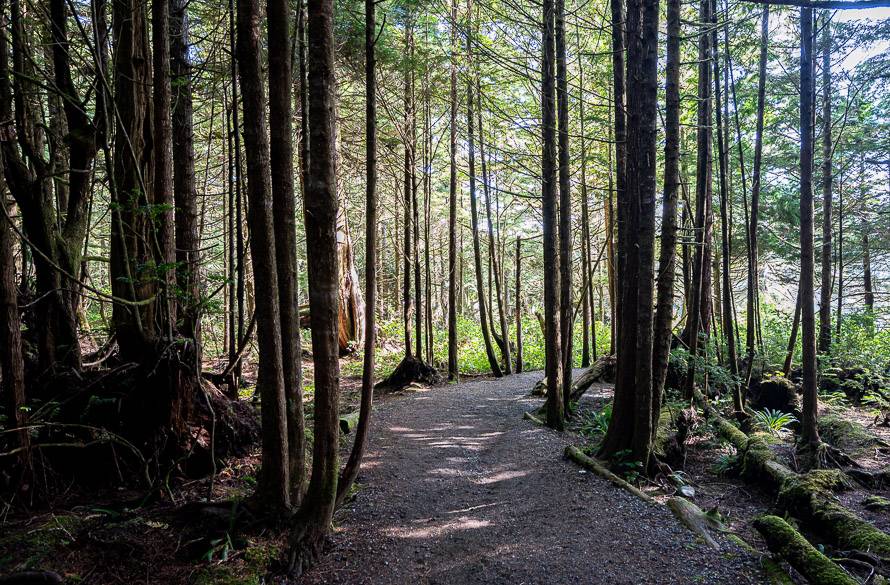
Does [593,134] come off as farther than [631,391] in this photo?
Yes

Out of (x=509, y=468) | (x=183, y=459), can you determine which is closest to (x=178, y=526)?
(x=183, y=459)

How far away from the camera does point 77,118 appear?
19.6ft

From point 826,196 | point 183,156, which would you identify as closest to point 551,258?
point 183,156

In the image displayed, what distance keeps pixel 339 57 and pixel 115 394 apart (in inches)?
374

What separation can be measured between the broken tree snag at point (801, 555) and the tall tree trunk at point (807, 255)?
4.15 m

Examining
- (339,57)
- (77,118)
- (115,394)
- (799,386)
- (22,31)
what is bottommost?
(799,386)

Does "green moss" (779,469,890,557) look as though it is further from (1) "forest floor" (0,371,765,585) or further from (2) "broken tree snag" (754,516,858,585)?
(1) "forest floor" (0,371,765,585)

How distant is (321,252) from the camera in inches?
176

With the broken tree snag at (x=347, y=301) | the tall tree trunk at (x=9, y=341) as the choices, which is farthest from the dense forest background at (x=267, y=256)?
the broken tree snag at (x=347, y=301)

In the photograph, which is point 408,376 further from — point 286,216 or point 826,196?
point 826,196

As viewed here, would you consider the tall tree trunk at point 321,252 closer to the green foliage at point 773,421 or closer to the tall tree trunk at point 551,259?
the tall tree trunk at point 551,259

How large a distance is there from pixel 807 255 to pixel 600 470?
5.41 metres

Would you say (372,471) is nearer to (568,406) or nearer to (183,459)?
(183,459)

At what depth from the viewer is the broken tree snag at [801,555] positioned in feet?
13.3
